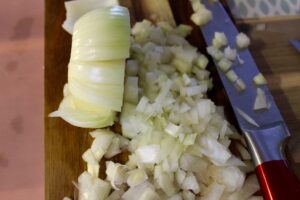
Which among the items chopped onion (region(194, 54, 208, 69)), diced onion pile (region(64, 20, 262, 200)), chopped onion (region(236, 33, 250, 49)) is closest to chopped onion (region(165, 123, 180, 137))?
diced onion pile (region(64, 20, 262, 200))

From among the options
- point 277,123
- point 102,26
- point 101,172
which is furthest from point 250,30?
point 101,172

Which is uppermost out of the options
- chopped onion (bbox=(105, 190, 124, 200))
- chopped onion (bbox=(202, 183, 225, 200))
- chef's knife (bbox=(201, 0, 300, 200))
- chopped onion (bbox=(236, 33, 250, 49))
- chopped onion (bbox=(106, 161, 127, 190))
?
chopped onion (bbox=(236, 33, 250, 49))

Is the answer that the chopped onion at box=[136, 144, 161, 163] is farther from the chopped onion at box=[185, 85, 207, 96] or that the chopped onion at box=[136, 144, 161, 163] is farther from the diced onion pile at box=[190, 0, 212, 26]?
the diced onion pile at box=[190, 0, 212, 26]

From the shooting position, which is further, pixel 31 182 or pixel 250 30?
pixel 250 30

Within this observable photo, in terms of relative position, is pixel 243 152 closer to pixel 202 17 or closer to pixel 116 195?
pixel 116 195

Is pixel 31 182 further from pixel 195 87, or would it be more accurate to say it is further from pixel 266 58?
pixel 266 58

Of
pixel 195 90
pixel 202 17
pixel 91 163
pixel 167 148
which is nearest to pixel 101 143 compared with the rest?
pixel 91 163

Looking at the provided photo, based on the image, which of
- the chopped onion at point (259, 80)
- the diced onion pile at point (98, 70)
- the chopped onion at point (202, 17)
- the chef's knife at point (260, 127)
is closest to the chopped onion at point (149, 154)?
the diced onion pile at point (98, 70)
